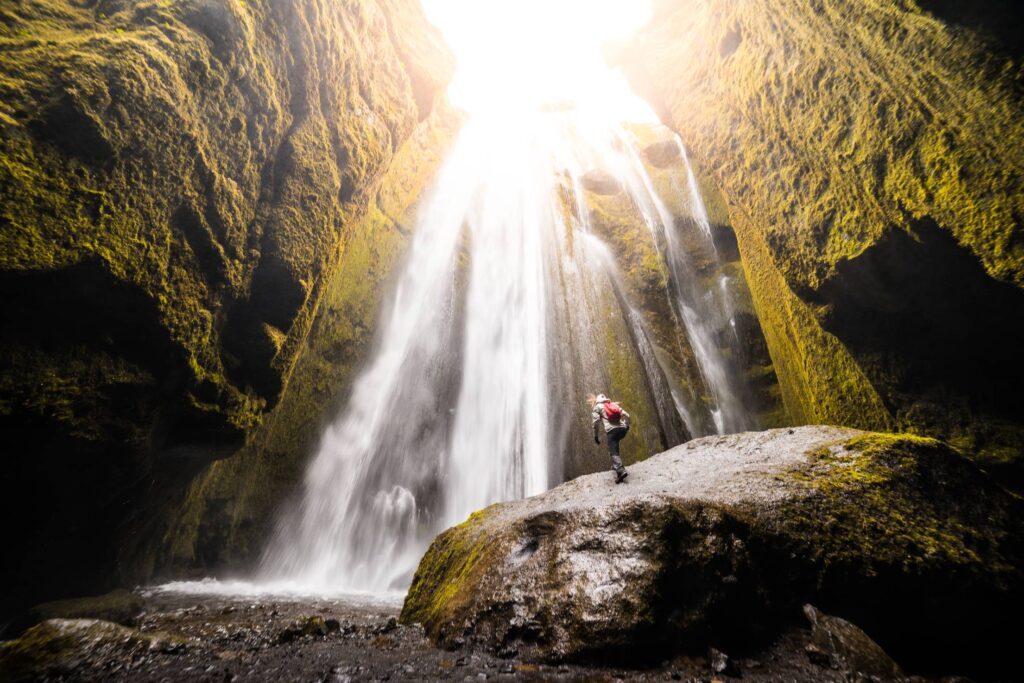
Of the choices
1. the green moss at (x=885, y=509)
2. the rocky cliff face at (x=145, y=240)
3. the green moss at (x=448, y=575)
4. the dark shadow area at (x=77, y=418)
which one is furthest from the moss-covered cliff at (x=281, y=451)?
the green moss at (x=885, y=509)

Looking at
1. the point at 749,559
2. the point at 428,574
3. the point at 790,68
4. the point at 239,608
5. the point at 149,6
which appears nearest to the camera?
the point at 749,559

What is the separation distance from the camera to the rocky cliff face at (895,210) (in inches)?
249

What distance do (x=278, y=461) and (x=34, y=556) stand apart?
15.9ft

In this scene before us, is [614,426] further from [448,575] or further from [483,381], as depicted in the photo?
[483,381]

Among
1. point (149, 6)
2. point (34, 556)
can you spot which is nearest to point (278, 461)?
point (34, 556)

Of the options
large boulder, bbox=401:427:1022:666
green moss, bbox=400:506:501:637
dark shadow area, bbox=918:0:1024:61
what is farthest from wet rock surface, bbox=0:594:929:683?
dark shadow area, bbox=918:0:1024:61

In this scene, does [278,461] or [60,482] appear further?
[278,461]

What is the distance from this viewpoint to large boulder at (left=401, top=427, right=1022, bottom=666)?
11.4ft

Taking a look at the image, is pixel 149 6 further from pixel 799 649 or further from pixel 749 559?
pixel 799 649

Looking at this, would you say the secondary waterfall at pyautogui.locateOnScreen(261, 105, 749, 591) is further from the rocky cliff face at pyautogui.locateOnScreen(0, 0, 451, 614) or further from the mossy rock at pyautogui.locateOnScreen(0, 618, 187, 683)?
the mossy rock at pyautogui.locateOnScreen(0, 618, 187, 683)

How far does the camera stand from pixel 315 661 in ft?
12.2

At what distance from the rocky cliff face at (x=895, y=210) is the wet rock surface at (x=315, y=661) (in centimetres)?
734

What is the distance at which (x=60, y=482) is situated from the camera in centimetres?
592

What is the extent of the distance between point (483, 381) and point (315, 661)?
1160 centimetres
